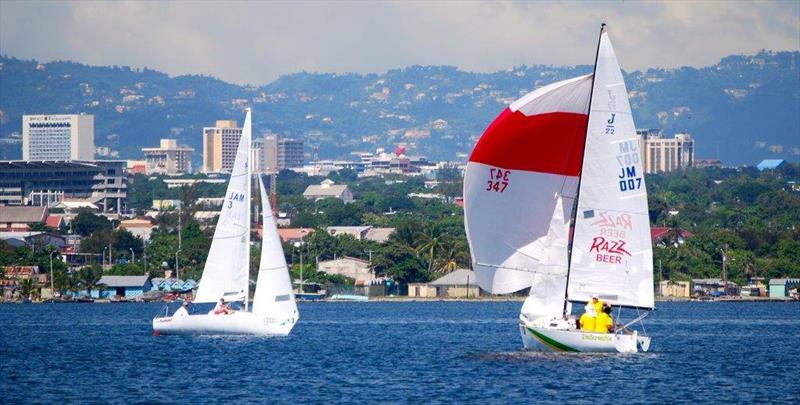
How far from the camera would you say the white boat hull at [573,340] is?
136ft

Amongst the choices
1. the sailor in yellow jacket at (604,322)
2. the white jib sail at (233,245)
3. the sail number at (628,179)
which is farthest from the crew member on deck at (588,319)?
the white jib sail at (233,245)

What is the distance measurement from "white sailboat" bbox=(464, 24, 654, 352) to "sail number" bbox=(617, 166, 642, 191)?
25 millimetres

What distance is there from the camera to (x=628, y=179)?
135 ft

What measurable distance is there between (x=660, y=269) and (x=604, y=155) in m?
79.5

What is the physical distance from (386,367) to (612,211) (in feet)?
25.8

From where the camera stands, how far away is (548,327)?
137ft

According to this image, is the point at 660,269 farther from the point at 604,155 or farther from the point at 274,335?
the point at 604,155

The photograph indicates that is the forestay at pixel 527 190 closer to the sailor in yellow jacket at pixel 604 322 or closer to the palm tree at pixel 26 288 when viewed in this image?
the sailor in yellow jacket at pixel 604 322

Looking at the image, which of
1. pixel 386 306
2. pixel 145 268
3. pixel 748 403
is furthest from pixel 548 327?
pixel 145 268

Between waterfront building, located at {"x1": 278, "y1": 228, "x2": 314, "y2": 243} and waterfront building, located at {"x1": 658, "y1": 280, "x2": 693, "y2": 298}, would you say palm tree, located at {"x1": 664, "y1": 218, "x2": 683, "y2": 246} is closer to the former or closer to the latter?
waterfront building, located at {"x1": 658, "y1": 280, "x2": 693, "y2": 298}

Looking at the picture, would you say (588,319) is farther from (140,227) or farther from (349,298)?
(140,227)

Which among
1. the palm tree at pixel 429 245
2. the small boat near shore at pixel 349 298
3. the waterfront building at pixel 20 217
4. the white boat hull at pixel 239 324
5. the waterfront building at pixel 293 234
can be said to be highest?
the waterfront building at pixel 20 217

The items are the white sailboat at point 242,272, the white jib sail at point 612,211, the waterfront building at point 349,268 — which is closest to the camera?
the white jib sail at point 612,211

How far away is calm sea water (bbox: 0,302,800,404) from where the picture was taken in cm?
3688
